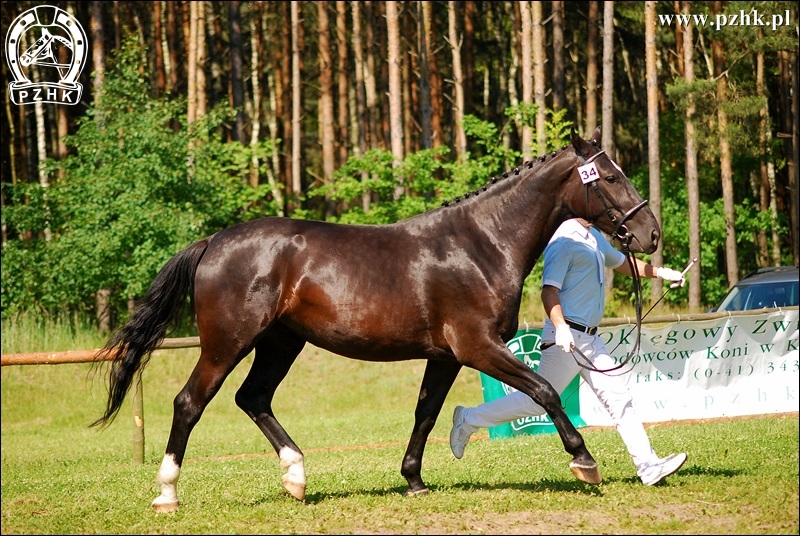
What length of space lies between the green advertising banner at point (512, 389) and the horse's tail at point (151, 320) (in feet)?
17.7

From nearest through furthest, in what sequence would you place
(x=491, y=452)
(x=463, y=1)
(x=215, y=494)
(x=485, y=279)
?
1. (x=485, y=279)
2. (x=215, y=494)
3. (x=491, y=452)
4. (x=463, y=1)

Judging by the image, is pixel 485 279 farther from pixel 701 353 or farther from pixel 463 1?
pixel 463 1

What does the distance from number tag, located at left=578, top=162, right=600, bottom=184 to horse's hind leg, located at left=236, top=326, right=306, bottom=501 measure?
236cm

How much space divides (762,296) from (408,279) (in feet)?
31.6

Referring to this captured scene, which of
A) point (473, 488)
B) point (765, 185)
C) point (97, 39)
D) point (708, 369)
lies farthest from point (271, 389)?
point (765, 185)

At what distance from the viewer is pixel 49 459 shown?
38.3 feet

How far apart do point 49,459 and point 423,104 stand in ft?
64.1

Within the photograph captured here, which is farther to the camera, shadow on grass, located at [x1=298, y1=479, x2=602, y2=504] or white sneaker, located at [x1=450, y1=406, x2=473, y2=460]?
white sneaker, located at [x1=450, y1=406, x2=473, y2=460]

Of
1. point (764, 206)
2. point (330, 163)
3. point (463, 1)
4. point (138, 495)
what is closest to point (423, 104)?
point (330, 163)

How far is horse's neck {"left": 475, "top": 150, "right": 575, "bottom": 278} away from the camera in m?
6.43

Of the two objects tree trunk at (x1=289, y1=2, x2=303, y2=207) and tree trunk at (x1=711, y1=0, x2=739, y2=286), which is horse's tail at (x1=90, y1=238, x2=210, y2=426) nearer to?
tree trunk at (x1=711, y1=0, x2=739, y2=286)

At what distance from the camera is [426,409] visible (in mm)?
6750

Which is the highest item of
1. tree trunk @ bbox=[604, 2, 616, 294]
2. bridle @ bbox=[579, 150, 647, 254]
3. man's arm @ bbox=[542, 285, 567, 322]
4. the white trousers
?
tree trunk @ bbox=[604, 2, 616, 294]

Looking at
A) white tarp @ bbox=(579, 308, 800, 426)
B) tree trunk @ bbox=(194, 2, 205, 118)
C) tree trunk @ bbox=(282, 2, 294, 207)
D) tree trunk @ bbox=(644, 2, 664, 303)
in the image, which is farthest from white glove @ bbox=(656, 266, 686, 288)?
tree trunk @ bbox=(282, 2, 294, 207)
